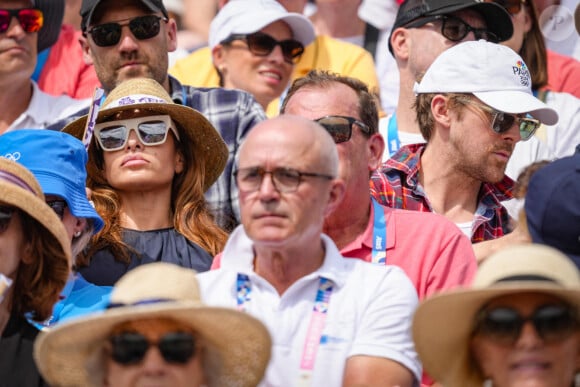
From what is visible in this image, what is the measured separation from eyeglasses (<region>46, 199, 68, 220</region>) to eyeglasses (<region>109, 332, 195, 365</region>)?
1642 millimetres

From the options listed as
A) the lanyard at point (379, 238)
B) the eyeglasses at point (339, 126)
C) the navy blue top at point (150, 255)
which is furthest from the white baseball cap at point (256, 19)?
the lanyard at point (379, 238)

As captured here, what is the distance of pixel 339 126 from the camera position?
6027mm

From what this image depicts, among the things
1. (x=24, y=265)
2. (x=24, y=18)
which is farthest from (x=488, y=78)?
(x=24, y=18)

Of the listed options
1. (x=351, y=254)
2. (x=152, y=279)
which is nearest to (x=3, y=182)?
(x=152, y=279)

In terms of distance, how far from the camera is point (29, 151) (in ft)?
19.9

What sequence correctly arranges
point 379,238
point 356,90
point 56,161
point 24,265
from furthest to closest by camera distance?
point 356,90
point 56,161
point 379,238
point 24,265

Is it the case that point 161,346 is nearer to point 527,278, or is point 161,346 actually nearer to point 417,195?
point 527,278

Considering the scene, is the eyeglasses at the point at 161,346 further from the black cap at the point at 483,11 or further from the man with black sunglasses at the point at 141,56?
the black cap at the point at 483,11

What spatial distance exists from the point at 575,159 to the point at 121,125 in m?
2.31

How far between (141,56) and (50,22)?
1.05 m

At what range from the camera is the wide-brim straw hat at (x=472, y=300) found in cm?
418

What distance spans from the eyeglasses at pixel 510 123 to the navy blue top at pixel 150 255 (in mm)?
1410

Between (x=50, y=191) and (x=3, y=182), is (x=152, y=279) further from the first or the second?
(x=50, y=191)

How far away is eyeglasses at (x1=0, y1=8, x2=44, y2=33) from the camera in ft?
26.6
